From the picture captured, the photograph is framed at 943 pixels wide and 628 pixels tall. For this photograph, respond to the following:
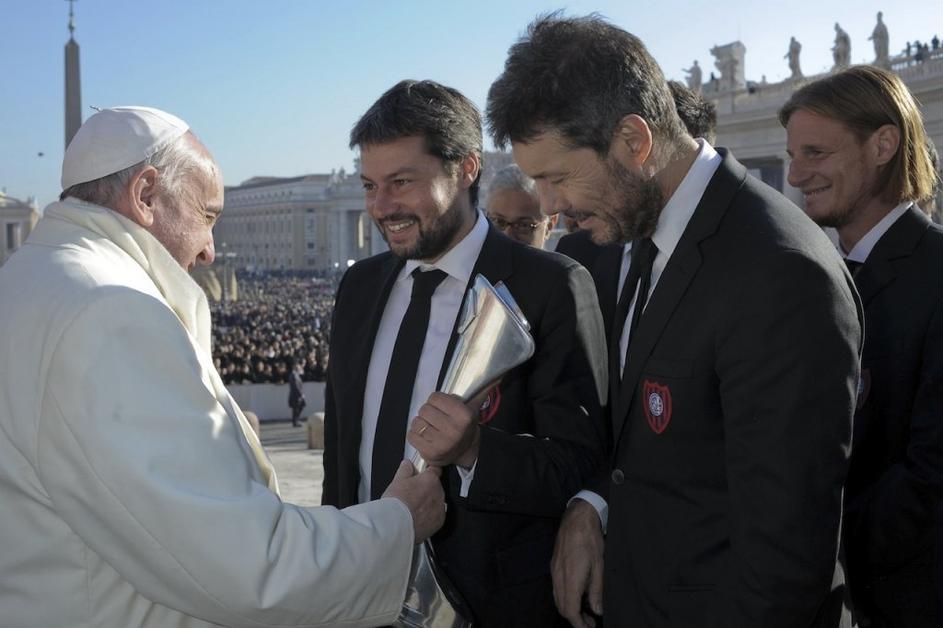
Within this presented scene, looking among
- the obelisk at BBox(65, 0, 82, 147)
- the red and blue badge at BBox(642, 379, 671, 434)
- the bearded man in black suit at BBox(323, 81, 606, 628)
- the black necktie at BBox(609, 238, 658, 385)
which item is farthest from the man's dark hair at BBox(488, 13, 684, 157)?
the obelisk at BBox(65, 0, 82, 147)

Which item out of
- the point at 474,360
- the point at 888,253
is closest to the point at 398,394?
the point at 474,360

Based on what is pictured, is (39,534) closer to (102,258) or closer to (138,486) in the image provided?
(138,486)

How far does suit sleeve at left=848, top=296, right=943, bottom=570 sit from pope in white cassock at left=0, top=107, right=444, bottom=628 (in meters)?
1.28

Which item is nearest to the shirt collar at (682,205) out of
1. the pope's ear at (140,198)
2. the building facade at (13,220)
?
the pope's ear at (140,198)

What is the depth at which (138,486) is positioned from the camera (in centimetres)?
185

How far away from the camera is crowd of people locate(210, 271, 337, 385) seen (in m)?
25.5

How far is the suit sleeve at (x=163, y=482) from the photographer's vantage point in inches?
73.2

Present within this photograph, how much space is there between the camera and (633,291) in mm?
2555

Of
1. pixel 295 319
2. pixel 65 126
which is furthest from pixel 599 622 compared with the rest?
pixel 295 319

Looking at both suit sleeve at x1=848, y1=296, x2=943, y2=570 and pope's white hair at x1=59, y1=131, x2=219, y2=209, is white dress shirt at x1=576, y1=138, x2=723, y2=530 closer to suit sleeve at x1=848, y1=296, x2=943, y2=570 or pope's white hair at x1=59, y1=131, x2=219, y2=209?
suit sleeve at x1=848, y1=296, x2=943, y2=570

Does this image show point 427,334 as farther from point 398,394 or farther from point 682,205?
point 682,205

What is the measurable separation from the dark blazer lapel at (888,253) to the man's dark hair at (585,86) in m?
0.92

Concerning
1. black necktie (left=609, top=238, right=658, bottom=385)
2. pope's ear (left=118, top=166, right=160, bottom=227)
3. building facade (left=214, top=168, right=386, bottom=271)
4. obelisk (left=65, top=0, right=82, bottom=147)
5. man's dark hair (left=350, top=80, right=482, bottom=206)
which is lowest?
building facade (left=214, top=168, right=386, bottom=271)

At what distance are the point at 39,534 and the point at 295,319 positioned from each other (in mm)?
41876
